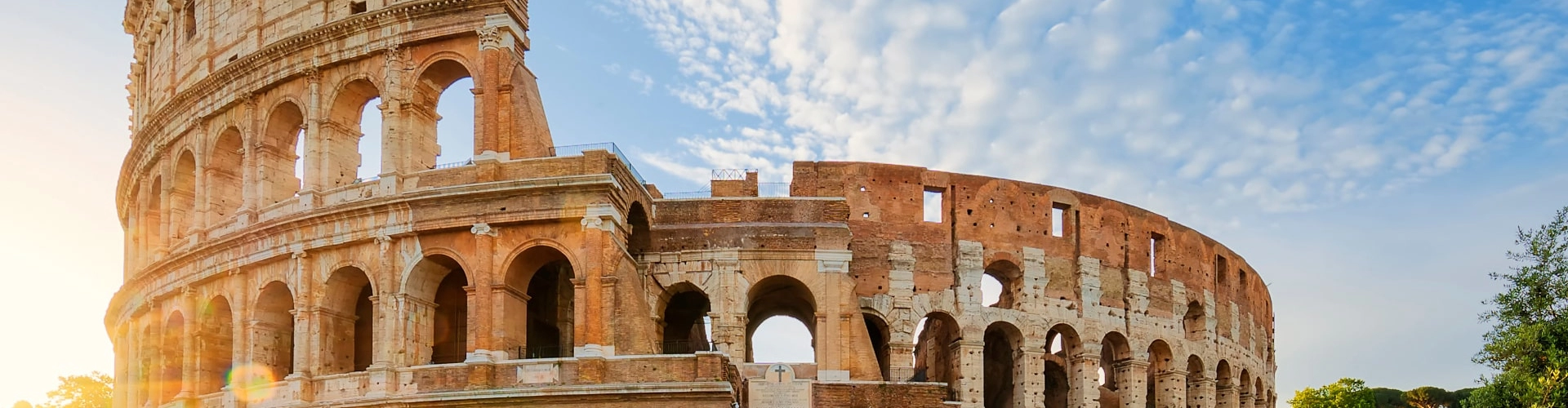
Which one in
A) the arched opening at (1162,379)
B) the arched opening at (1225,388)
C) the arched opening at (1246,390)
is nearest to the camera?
the arched opening at (1162,379)

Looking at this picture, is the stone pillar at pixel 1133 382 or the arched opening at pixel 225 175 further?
the stone pillar at pixel 1133 382

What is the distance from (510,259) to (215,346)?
7.67 meters

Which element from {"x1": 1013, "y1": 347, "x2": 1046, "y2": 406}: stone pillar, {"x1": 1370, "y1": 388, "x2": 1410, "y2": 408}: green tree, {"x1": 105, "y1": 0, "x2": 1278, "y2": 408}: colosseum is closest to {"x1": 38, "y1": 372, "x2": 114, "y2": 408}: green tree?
{"x1": 105, "y1": 0, "x2": 1278, "y2": 408}: colosseum

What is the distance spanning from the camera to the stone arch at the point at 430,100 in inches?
1071

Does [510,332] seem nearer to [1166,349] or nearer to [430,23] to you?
[430,23]

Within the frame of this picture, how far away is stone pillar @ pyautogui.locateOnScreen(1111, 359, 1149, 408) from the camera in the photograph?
115ft

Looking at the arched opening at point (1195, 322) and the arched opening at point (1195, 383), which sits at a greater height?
the arched opening at point (1195, 322)

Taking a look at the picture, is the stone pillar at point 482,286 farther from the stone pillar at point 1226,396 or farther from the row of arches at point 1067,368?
the stone pillar at point 1226,396

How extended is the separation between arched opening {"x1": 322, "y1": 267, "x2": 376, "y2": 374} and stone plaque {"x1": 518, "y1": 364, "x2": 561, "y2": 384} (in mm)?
3098

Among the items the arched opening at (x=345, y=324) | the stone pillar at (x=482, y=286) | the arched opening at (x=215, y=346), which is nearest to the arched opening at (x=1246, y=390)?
the stone pillar at (x=482, y=286)

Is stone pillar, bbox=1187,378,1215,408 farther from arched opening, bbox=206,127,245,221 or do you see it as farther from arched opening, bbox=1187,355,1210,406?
arched opening, bbox=206,127,245,221

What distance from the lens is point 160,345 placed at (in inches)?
1198

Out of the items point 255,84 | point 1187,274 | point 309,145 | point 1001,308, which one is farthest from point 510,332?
point 1187,274

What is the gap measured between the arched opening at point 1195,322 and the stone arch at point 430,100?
19272 millimetres
